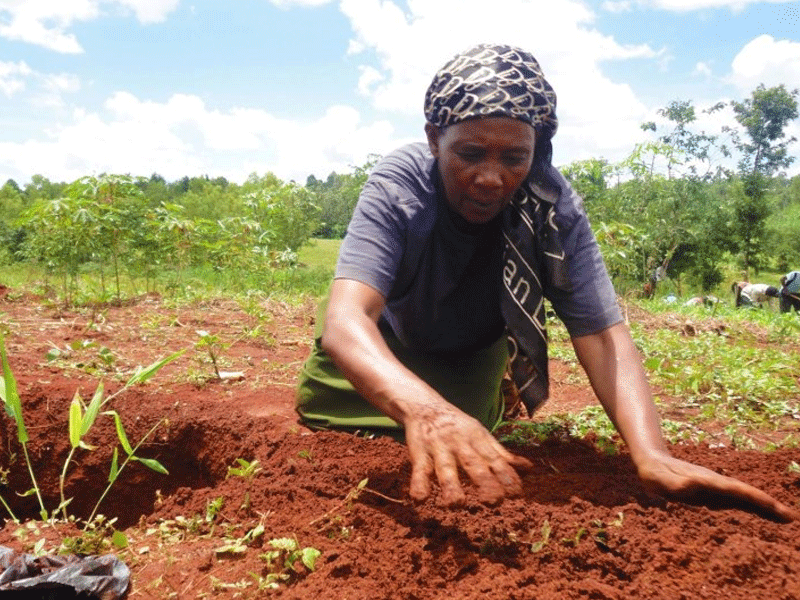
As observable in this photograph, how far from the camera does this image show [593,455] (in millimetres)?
2230

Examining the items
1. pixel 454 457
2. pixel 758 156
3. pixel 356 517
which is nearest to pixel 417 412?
pixel 454 457

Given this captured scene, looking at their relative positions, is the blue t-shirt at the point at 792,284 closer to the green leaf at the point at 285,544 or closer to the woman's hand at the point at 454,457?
the woman's hand at the point at 454,457

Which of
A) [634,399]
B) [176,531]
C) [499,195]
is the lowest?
[176,531]

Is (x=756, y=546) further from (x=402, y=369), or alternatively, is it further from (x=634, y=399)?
(x=402, y=369)

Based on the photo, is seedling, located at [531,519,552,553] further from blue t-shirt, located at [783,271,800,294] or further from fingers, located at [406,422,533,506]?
blue t-shirt, located at [783,271,800,294]

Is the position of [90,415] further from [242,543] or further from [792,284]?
[792,284]

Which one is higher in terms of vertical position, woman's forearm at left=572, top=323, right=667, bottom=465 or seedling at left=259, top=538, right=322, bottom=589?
woman's forearm at left=572, top=323, right=667, bottom=465

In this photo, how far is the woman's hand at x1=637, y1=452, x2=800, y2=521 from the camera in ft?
5.21

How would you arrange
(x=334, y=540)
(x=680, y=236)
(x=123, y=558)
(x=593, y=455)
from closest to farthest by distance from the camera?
(x=334, y=540) → (x=123, y=558) → (x=593, y=455) → (x=680, y=236)

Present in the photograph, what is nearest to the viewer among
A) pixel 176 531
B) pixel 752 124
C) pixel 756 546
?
pixel 756 546

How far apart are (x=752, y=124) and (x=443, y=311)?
24159mm

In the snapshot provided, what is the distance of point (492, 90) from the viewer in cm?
181

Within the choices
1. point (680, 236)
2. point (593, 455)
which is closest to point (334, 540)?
point (593, 455)

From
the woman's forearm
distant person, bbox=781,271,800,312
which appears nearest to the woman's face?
the woman's forearm
